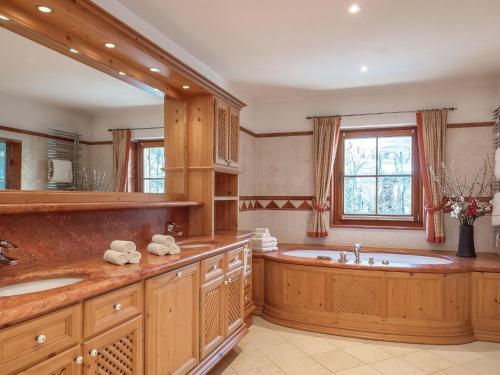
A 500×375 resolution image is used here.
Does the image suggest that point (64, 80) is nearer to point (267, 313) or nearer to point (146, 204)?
point (146, 204)

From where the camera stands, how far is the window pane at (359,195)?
4.62m

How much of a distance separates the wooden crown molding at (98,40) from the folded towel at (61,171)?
0.63 meters

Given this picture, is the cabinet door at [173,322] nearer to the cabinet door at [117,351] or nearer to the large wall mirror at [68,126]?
the cabinet door at [117,351]

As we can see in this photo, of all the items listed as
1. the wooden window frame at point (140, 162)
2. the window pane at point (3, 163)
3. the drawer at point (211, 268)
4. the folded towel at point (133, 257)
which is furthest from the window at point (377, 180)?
the window pane at point (3, 163)

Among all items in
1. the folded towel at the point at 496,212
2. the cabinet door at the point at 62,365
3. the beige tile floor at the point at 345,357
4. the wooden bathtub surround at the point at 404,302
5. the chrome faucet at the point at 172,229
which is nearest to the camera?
the cabinet door at the point at 62,365

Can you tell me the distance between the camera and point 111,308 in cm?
166

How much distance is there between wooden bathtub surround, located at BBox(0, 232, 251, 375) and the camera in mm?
1292

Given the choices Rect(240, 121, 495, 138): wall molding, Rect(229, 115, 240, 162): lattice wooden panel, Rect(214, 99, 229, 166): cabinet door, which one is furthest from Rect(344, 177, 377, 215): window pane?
Rect(214, 99, 229, 166): cabinet door

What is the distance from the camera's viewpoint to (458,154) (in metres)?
4.25

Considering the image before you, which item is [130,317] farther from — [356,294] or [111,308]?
[356,294]

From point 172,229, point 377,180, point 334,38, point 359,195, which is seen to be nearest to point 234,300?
point 172,229

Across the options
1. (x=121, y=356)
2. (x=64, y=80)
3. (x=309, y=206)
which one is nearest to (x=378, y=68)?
(x=309, y=206)

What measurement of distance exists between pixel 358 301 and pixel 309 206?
1585 mm

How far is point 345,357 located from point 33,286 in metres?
2.30
